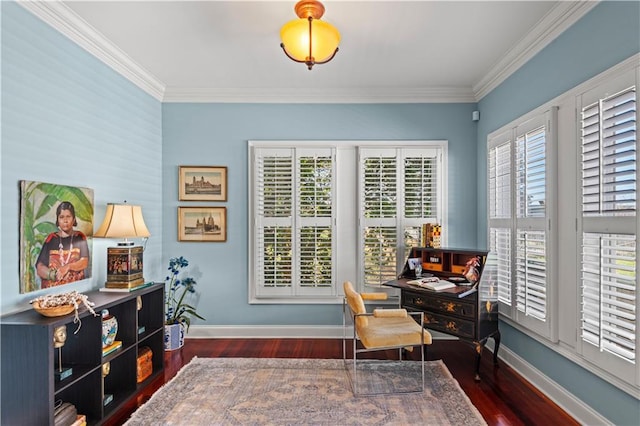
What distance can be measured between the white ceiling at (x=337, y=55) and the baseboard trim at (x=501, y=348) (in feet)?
8.66

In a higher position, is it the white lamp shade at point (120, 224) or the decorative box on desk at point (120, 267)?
the white lamp shade at point (120, 224)

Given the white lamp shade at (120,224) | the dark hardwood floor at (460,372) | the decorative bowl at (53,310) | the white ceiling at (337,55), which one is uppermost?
the white ceiling at (337,55)

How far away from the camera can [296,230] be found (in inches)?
159

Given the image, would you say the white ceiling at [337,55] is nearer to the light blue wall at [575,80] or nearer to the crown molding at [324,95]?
the crown molding at [324,95]

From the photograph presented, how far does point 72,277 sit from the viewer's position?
8.82 feet

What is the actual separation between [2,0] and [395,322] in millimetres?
3690

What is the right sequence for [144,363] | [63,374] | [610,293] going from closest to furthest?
[610,293] < [63,374] < [144,363]

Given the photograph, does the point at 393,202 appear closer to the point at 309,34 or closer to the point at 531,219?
the point at 531,219

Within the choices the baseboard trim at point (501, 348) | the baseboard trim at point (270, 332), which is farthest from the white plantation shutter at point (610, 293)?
the baseboard trim at point (270, 332)

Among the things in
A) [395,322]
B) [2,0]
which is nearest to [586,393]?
[395,322]

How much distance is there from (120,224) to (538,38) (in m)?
3.71

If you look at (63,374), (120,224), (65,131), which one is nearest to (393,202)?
(120,224)

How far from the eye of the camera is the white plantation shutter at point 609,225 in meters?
1.92

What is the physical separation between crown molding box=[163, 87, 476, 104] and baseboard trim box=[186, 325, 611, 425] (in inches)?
105
